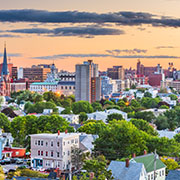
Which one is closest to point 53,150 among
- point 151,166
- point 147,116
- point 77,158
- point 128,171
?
point 77,158

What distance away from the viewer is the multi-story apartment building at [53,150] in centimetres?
6431

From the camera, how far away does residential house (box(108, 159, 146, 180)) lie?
4781 cm

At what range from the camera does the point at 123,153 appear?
6412 cm

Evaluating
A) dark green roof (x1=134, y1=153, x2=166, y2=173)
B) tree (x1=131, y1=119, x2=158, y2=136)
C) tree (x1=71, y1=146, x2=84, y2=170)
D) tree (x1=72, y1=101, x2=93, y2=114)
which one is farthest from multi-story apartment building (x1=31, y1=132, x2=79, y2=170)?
tree (x1=72, y1=101, x2=93, y2=114)

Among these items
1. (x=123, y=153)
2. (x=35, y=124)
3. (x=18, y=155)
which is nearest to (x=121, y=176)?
(x=123, y=153)

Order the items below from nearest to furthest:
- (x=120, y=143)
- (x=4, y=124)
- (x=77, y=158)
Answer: (x=77, y=158) < (x=120, y=143) < (x=4, y=124)

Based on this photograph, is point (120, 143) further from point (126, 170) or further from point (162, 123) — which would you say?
point (162, 123)

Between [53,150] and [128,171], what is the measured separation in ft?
61.6

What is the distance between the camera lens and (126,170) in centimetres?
4850

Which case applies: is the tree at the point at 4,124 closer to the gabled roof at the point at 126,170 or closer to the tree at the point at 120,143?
the tree at the point at 120,143

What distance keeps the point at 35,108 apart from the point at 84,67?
58.0 m

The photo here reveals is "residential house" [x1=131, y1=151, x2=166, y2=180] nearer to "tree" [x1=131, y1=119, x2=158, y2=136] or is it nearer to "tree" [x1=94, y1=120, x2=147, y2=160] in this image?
"tree" [x1=94, y1=120, x2=147, y2=160]

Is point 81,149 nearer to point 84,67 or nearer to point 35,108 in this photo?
point 35,108

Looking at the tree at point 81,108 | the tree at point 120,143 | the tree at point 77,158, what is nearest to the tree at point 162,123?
the tree at point 81,108
